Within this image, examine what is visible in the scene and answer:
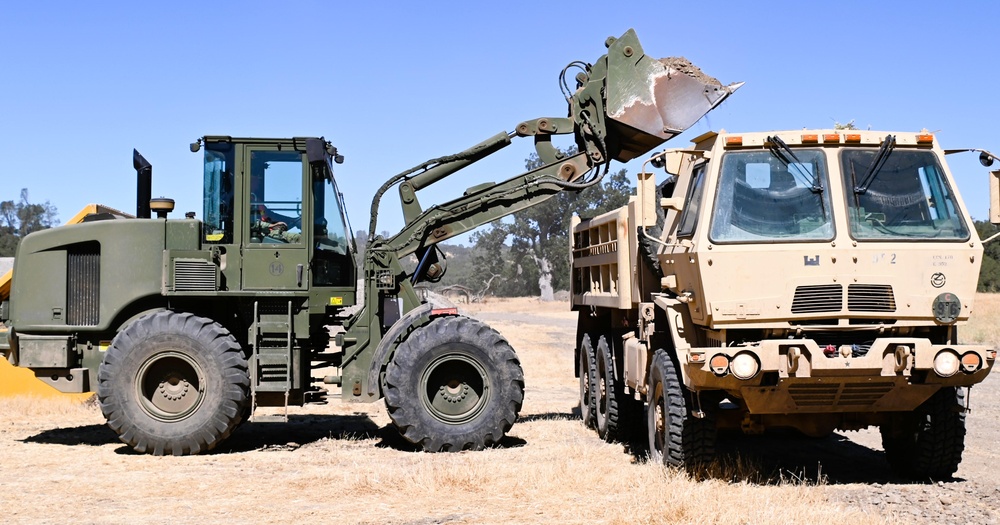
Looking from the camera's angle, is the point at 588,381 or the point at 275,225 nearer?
the point at 275,225

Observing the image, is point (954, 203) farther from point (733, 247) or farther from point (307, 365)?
point (307, 365)

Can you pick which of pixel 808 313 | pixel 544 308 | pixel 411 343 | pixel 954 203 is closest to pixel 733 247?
pixel 808 313

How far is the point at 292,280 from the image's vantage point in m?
11.6

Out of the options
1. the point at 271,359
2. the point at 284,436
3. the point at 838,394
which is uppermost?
the point at 271,359

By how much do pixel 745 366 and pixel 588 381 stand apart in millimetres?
5679

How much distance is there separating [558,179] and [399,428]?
3425mm

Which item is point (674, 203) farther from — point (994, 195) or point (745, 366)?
point (994, 195)

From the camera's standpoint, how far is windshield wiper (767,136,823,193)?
8602 mm

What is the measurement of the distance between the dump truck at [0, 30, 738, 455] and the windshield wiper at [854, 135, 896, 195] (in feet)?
11.1

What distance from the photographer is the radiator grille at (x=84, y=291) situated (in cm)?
1175

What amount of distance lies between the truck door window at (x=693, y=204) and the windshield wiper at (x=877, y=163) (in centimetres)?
122

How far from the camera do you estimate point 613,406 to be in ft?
39.9

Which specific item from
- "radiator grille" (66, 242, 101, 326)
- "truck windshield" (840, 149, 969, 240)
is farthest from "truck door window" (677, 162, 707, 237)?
"radiator grille" (66, 242, 101, 326)

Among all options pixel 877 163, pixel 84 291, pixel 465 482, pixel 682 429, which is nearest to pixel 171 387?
pixel 84 291
